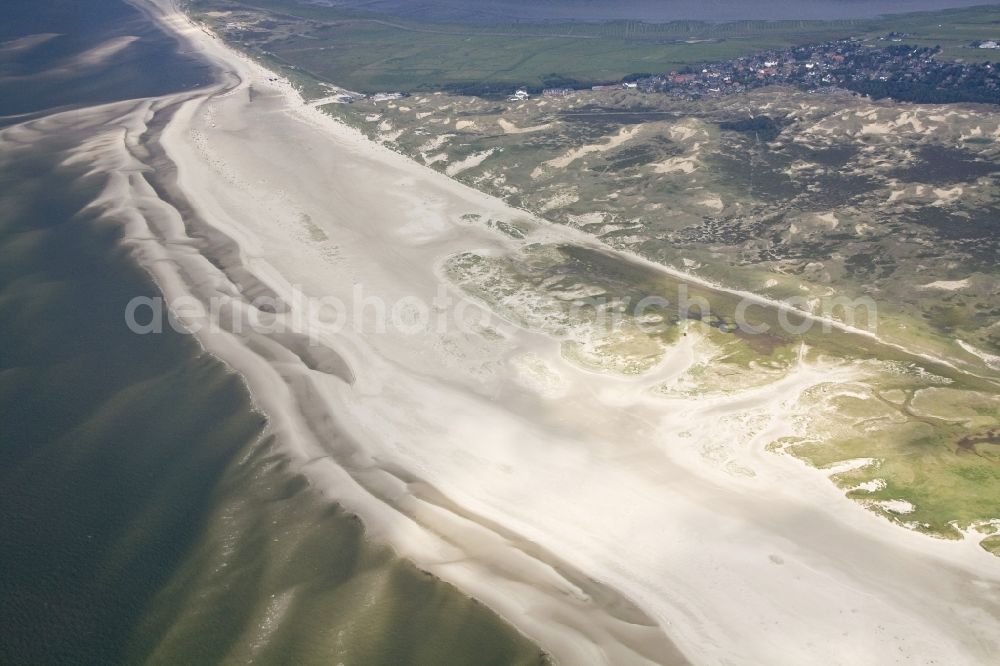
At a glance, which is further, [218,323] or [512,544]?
[218,323]

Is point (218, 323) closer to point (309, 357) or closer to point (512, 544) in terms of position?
point (309, 357)

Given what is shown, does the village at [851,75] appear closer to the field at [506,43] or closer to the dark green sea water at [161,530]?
the field at [506,43]

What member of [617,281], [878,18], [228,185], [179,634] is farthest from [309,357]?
Result: [878,18]

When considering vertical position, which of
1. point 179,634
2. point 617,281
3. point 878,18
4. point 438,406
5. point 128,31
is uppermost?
point 878,18

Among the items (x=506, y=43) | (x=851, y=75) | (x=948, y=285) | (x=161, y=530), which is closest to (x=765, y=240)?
(x=948, y=285)

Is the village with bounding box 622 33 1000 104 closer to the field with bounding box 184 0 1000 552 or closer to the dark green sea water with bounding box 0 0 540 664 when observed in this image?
the field with bounding box 184 0 1000 552

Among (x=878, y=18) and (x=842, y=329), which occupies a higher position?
(x=878, y=18)
